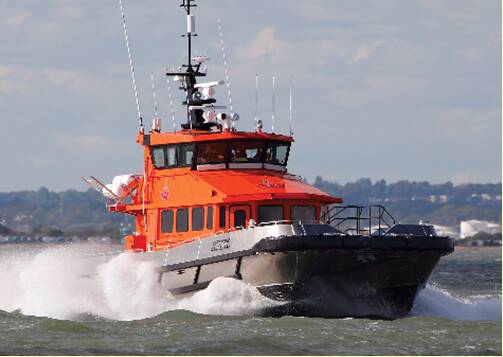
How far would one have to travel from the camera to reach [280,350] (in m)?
25.3

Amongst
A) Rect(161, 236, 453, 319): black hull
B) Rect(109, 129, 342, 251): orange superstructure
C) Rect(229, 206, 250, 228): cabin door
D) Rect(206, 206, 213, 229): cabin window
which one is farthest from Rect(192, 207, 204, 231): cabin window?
Rect(161, 236, 453, 319): black hull

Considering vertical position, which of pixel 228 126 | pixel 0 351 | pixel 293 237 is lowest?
pixel 0 351

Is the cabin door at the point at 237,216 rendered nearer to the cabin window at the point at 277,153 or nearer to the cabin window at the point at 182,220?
the cabin window at the point at 182,220

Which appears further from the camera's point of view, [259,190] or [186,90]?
[186,90]

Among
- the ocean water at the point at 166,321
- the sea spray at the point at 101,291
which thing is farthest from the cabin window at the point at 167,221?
the ocean water at the point at 166,321

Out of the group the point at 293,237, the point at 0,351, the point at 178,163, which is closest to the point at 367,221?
the point at 293,237

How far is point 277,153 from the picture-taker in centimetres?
3381

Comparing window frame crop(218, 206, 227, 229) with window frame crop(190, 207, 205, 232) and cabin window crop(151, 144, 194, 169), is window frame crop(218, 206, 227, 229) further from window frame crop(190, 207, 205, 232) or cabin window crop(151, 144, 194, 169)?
cabin window crop(151, 144, 194, 169)

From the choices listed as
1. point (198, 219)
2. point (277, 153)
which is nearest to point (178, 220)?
point (198, 219)

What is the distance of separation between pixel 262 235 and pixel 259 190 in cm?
184

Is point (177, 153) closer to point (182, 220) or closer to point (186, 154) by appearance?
point (186, 154)

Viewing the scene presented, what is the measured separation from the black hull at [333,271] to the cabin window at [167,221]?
1.85m

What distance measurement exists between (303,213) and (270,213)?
78cm

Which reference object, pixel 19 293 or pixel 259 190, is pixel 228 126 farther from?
pixel 19 293
